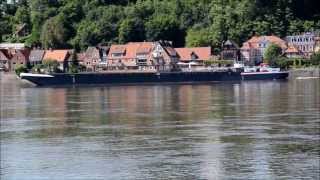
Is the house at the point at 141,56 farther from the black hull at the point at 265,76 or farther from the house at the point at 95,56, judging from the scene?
the black hull at the point at 265,76

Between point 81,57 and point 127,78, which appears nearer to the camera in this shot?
point 127,78

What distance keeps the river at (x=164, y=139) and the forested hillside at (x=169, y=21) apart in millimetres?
28857

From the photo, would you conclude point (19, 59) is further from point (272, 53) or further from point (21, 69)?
point (272, 53)

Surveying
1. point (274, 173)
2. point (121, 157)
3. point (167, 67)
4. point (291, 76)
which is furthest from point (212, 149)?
point (167, 67)

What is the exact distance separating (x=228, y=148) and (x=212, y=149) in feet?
0.89

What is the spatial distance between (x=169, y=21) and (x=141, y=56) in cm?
512

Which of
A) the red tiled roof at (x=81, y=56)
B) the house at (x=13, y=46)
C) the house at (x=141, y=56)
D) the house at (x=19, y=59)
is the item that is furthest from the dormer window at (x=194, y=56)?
the house at (x=13, y=46)

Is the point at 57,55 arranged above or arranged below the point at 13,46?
below

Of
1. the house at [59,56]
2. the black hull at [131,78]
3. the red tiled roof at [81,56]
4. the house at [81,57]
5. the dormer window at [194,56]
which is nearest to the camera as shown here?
the black hull at [131,78]

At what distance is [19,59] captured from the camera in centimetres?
5547

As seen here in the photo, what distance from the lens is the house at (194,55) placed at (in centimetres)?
5025

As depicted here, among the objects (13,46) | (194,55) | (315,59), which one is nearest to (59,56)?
(13,46)

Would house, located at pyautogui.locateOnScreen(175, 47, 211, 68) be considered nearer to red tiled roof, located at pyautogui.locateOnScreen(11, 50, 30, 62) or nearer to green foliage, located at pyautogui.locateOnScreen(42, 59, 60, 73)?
green foliage, located at pyautogui.locateOnScreen(42, 59, 60, 73)

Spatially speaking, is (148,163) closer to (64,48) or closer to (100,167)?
(100,167)
